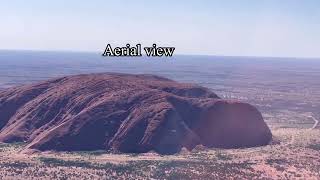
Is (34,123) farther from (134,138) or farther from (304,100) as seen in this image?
(304,100)

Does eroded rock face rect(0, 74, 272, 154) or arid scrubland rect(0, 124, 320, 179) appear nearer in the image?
arid scrubland rect(0, 124, 320, 179)

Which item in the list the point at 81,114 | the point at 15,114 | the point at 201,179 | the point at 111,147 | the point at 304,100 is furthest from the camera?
the point at 304,100

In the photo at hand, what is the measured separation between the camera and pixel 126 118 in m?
87.1

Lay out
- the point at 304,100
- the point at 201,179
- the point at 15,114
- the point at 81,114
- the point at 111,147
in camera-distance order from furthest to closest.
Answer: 1. the point at 304,100
2. the point at 15,114
3. the point at 81,114
4. the point at 111,147
5. the point at 201,179

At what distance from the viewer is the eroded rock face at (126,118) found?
82.6 m

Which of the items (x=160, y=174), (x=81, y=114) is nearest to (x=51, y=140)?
(x=81, y=114)

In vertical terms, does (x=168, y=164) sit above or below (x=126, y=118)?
below

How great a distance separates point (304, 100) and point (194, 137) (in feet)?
344

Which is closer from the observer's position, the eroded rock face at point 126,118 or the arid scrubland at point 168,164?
the arid scrubland at point 168,164

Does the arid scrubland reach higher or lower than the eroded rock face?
lower

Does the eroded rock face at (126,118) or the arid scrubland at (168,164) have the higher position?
the eroded rock face at (126,118)

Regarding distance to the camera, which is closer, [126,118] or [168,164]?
[168,164]

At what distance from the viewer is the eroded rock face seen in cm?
8262

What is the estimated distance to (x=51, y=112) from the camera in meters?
93.2
